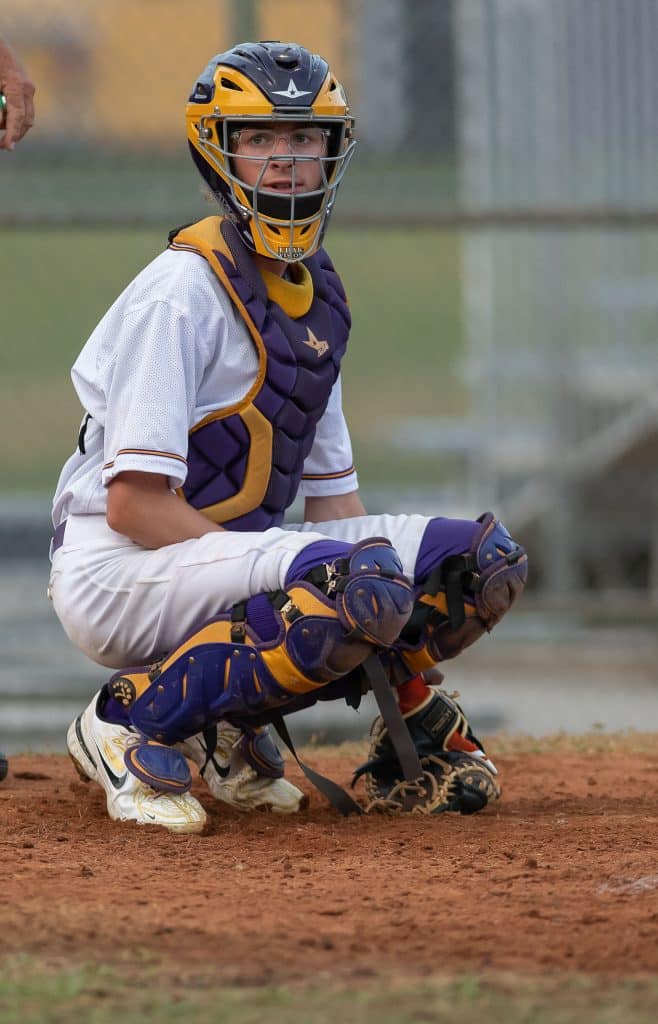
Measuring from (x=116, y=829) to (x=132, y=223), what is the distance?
12.5 feet

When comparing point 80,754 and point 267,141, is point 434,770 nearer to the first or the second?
point 80,754

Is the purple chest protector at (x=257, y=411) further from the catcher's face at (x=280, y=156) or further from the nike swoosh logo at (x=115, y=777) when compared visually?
the nike swoosh logo at (x=115, y=777)

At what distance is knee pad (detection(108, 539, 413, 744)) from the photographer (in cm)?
334

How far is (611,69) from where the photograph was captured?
8.98 meters

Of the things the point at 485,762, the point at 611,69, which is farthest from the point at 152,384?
the point at 611,69

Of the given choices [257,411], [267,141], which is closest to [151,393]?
[257,411]

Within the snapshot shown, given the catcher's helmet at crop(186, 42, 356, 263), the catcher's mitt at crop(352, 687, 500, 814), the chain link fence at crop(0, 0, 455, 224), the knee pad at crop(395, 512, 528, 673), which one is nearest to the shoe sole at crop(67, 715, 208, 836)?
the catcher's mitt at crop(352, 687, 500, 814)

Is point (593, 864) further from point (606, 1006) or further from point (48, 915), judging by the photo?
point (48, 915)

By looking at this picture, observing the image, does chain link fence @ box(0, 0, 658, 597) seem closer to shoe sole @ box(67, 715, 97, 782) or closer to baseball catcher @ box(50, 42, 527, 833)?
baseball catcher @ box(50, 42, 527, 833)

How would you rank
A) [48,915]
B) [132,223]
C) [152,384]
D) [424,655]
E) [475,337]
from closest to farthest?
1. [48,915]
2. [152,384]
3. [424,655]
4. [132,223]
5. [475,337]

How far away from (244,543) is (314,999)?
4.33ft

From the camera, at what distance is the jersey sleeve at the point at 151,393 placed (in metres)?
3.45

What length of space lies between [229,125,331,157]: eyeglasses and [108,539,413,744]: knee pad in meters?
0.93

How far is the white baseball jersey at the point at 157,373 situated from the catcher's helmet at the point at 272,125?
0.58ft
